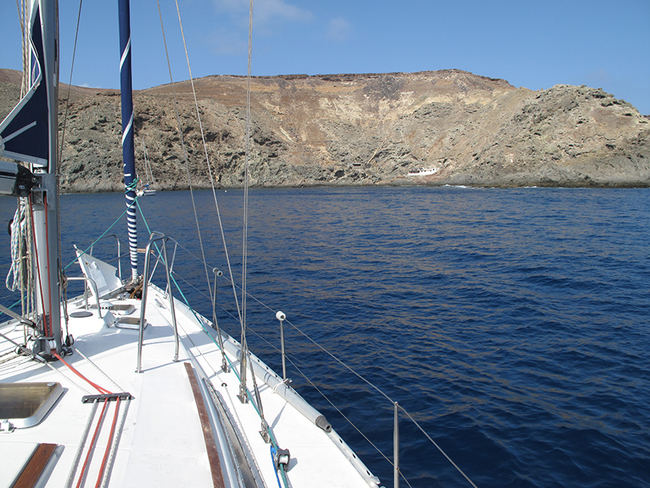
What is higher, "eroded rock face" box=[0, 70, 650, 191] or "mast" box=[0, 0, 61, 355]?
"eroded rock face" box=[0, 70, 650, 191]

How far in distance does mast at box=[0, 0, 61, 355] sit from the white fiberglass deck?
58 cm

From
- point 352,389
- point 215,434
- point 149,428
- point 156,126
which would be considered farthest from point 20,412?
point 156,126

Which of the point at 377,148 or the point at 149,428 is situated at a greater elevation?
the point at 377,148

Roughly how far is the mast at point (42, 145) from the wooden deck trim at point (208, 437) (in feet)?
4.84

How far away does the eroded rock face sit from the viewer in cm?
6838

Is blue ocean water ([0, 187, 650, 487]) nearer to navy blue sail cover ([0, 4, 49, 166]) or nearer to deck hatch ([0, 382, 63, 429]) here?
deck hatch ([0, 382, 63, 429])

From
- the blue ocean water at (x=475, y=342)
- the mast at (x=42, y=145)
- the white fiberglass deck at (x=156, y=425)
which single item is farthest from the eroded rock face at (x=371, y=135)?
the white fiberglass deck at (x=156, y=425)

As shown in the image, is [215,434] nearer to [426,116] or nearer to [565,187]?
[565,187]

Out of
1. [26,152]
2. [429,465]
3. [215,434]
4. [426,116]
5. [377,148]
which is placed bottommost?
[429,465]

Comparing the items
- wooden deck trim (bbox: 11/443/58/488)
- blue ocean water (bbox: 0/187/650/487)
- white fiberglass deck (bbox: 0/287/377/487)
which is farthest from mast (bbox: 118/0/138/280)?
wooden deck trim (bbox: 11/443/58/488)

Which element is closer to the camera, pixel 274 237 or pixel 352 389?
pixel 352 389

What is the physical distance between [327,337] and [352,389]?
8.35 ft

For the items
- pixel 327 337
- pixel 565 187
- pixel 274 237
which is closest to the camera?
pixel 327 337

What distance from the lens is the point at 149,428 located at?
3.48 metres
